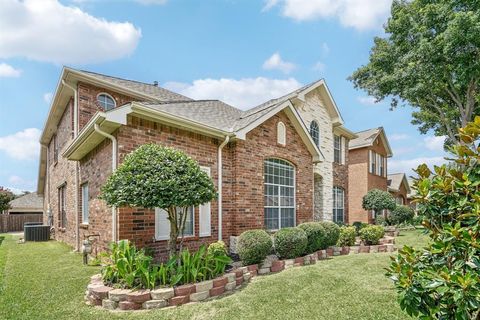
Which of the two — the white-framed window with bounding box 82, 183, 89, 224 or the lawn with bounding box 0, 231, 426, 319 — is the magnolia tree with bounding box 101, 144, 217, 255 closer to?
the lawn with bounding box 0, 231, 426, 319

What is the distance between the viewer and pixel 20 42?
7535mm

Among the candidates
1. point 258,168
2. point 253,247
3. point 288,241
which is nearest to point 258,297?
point 253,247

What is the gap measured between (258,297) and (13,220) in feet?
102

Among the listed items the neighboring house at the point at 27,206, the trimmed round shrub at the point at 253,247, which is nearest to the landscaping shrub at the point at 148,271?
the trimmed round shrub at the point at 253,247

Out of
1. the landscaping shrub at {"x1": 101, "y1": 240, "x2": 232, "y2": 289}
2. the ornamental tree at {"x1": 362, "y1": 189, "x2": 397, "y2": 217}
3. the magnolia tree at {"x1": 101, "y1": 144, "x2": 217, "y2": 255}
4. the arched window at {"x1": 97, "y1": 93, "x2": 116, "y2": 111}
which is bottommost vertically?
the landscaping shrub at {"x1": 101, "y1": 240, "x2": 232, "y2": 289}

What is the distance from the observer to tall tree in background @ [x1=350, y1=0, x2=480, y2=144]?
549 inches

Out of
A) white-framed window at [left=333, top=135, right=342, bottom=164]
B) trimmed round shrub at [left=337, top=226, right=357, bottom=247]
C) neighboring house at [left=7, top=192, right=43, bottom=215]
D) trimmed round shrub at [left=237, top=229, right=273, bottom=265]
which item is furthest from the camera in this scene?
neighboring house at [left=7, top=192, right=43, bottom=215]

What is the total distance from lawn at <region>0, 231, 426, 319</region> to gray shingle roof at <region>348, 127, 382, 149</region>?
1450 centimetres

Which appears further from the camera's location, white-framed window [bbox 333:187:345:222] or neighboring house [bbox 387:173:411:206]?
neighboring house [bbox 387:173:411:206]

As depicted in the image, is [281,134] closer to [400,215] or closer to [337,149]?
[337,149]

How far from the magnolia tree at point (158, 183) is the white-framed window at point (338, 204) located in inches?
510

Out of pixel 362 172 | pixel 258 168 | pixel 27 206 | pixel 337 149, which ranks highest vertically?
pixel 337 149

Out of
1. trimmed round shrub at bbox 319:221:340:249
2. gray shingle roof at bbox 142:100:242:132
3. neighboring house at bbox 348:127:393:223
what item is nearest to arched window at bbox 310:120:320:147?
gray shingle roof at bbox 142:100:242:132

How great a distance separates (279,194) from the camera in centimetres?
1112
